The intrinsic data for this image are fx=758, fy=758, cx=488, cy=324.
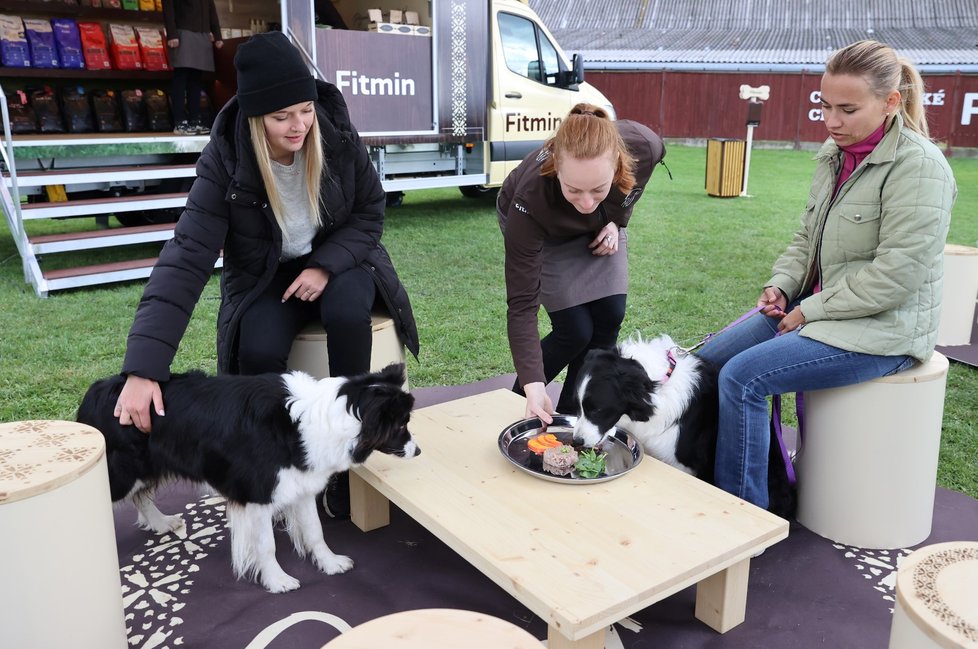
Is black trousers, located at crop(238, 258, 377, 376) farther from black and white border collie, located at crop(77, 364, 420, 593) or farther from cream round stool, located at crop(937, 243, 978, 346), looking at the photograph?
cream round stool, located at crop(937, 243, 978, 346)

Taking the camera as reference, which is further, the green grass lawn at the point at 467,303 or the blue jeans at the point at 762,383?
the green grass lawn at the point at 467,303

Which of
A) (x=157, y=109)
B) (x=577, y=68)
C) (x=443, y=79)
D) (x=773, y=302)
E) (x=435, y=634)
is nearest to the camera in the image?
(x=435, y=634)

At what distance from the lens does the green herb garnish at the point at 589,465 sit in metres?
2.52

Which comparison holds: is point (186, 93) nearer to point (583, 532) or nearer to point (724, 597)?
point (583, 532)

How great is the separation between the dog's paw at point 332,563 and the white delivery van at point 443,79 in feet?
18.9

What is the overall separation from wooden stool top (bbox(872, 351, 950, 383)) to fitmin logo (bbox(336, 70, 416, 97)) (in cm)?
614

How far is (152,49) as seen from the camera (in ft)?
25.8

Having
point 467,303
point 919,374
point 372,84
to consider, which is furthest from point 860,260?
point 372,84

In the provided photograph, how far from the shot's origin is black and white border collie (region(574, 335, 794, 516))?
2.69 m

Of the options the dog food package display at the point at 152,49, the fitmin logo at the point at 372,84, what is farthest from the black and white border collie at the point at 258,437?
the dog food package display at the point at 152,49

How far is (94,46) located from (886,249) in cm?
776

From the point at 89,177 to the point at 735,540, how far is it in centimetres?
619

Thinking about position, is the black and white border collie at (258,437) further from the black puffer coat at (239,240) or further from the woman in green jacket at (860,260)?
the woman in green jacket at (860,260)

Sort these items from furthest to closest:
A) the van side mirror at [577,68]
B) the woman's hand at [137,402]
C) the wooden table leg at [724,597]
Answer: the van side mirror at [577,68] → the woman's hand at [137,402] → the wooden table leg at [724,597]
